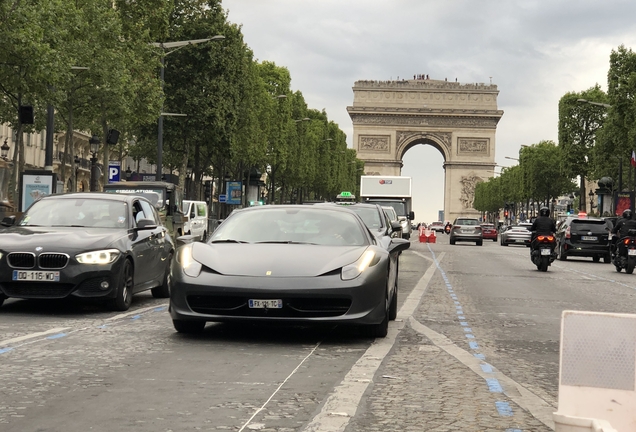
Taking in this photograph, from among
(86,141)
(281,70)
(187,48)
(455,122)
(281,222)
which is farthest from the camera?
(455,122)

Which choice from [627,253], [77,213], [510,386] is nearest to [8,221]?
[77,213]

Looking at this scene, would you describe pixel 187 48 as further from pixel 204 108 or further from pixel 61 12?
pixel 61 12

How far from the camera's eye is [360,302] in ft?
32.3

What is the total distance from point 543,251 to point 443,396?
72.3 ft

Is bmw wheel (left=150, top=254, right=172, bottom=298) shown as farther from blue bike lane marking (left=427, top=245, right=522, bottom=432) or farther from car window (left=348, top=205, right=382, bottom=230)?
car window (left=348, top=205, right=382, bottom=230)

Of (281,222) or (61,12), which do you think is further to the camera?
(61,12)

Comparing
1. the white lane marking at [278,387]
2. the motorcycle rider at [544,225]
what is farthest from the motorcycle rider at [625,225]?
the white lane marking at [278,387]

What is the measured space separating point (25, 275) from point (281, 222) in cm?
279

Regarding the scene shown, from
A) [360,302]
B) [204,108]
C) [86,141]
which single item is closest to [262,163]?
[86,141]

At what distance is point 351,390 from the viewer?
7258 millimetres

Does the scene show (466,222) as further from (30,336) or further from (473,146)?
(473,146)

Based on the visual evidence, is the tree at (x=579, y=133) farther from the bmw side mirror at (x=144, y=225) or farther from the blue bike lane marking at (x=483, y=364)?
the bmw side mirror at (x=144, y=225)

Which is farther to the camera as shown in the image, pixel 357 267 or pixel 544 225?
pixel 544 225

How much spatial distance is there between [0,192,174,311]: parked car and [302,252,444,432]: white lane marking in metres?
3.13
